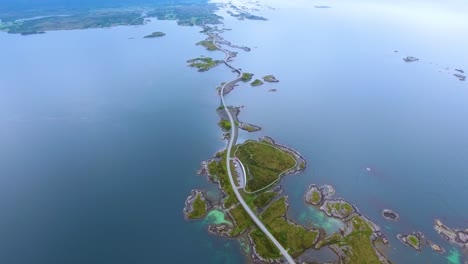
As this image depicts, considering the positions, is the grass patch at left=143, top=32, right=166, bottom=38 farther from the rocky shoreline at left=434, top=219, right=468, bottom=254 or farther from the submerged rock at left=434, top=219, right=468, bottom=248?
the submerged rock at left=434, top=219, right=468, bottom=248

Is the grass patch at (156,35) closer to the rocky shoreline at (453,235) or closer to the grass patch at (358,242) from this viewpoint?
the grass patch at (358,242)

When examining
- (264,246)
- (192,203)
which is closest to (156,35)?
(192,203)

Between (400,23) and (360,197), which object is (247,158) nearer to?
(360,197)

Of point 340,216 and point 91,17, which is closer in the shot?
point 340,216

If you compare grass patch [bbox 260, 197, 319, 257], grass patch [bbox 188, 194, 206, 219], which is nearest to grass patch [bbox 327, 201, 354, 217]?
grass patch [bbox 260, 197, 319, 257]

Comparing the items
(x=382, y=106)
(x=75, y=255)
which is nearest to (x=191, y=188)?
(x=75, y=255)

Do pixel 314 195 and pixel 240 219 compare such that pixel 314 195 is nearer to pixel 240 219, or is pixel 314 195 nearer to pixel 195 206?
pixel 240 219
